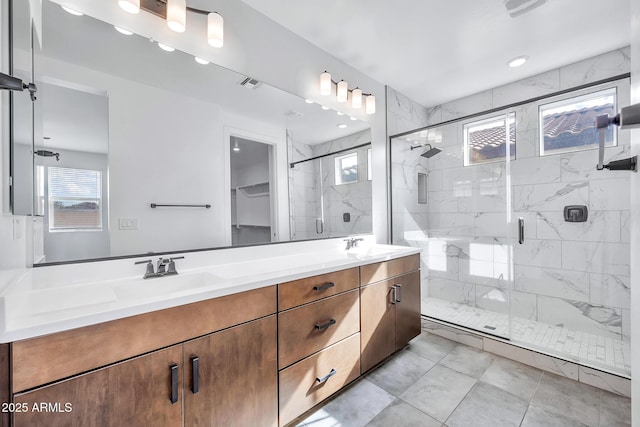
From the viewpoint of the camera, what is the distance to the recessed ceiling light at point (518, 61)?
2.31m

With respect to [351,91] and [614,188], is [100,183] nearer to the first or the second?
[351,91]

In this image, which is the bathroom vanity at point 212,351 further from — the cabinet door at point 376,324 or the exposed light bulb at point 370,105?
the exposed light bulb at point 370,105

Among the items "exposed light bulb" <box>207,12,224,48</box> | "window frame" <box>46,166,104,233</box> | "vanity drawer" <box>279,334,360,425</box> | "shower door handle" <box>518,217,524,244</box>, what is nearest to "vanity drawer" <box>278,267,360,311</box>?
"vanity drawer" <box>279,334,360,425</box>

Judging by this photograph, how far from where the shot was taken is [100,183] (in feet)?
3.92

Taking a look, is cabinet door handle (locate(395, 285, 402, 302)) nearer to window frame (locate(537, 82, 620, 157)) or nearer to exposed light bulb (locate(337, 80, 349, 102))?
exposed light bulb (locate(337, 80, 349, 102))

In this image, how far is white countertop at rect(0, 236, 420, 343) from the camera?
30.1 inches

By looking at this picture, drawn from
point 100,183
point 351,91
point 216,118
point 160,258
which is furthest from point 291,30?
point 160,258

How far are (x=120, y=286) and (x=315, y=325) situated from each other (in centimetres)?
94

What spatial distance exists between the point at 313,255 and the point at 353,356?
2.43ft

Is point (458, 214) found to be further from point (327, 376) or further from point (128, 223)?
point (128, 223)

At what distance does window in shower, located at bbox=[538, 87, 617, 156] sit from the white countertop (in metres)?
2.14

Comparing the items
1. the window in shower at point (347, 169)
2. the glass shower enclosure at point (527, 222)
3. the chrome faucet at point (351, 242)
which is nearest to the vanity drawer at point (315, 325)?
the chrome faucet at point (351, 242)

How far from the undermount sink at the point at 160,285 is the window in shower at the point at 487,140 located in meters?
2.79

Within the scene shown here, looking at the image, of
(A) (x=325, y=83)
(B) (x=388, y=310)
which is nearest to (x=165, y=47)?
(A) (x=325, y=83)
